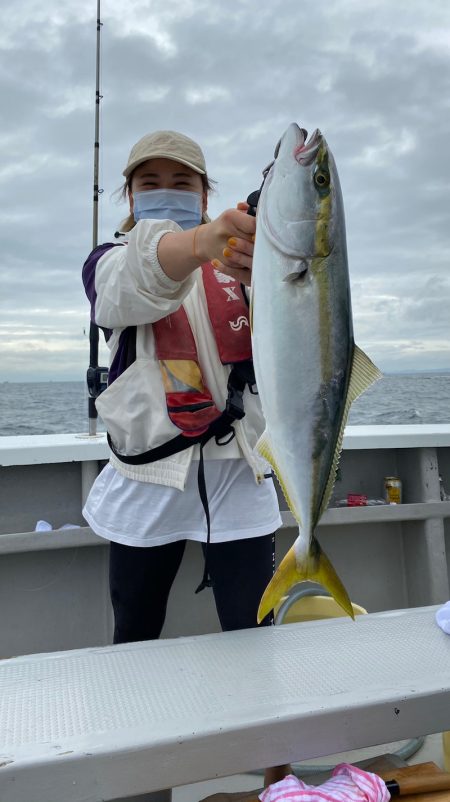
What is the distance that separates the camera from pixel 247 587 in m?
2.03

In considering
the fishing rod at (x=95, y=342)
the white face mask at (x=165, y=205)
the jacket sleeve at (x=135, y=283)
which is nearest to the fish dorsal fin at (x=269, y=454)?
the jacket sleeve at (x=135, y=283)

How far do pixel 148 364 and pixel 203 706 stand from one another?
110 cm

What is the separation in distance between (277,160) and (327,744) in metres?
1.41

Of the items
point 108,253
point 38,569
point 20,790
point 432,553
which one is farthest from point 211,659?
point 432,553

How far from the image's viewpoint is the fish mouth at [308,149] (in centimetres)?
144

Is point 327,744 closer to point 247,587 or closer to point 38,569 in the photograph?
point 247,587

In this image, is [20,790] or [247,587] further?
[247,587]

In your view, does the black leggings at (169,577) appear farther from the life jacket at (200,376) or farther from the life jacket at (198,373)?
the life jacket at (198,373)

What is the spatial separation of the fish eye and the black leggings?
1.19 metres

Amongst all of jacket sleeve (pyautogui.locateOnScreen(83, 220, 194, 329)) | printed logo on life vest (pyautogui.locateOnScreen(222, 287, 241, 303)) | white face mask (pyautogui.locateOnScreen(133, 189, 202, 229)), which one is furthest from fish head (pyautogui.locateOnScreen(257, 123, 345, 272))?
white face mask (pyautogui.locateOnScreen(133, 189, 202, 229))

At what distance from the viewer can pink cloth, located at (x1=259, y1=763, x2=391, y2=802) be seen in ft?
4.90

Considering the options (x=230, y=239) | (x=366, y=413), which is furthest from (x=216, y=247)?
(x=366, y=413)

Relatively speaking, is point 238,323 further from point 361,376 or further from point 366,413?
point 366,413

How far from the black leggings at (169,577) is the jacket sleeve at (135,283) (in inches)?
31.4
